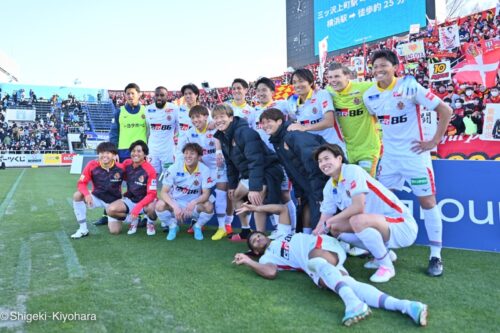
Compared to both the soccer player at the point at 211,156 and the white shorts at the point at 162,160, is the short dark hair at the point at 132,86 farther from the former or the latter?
the soccer player at the point at 211,156

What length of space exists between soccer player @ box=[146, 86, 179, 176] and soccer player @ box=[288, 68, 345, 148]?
2725 mm

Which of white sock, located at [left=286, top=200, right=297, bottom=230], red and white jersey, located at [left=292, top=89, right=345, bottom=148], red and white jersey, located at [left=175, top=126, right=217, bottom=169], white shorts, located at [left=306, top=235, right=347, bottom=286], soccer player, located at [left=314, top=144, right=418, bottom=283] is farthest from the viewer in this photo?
red and white jersey, located at [left=175, top=126, right=217, bottom=169]

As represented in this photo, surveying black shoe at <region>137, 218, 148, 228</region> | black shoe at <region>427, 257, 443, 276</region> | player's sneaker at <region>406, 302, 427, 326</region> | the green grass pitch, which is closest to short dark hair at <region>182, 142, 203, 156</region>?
the green grass pitch

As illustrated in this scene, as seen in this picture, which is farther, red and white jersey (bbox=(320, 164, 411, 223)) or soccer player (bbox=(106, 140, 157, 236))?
soccer player (bbox=(106, 140, 157, 236))

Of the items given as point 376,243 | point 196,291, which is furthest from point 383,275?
point 196,291

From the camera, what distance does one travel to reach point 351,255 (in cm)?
425

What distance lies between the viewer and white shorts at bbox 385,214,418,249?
337 centimetres

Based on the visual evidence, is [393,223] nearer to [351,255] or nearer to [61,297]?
[351,255]

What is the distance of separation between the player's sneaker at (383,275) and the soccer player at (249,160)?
159 centimetres

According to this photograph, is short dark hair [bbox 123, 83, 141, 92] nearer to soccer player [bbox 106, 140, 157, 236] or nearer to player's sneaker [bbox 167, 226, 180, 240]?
soccer player [bbox 106, 140, 157, 236]

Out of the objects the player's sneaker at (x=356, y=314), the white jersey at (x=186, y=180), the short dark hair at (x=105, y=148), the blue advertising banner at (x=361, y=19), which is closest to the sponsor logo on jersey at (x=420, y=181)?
→ the player's sneaker at (x=356, y=314)

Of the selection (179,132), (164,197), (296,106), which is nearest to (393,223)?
(296,106)

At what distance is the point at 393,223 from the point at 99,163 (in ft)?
13.7

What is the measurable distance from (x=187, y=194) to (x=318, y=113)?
2.21 meters
